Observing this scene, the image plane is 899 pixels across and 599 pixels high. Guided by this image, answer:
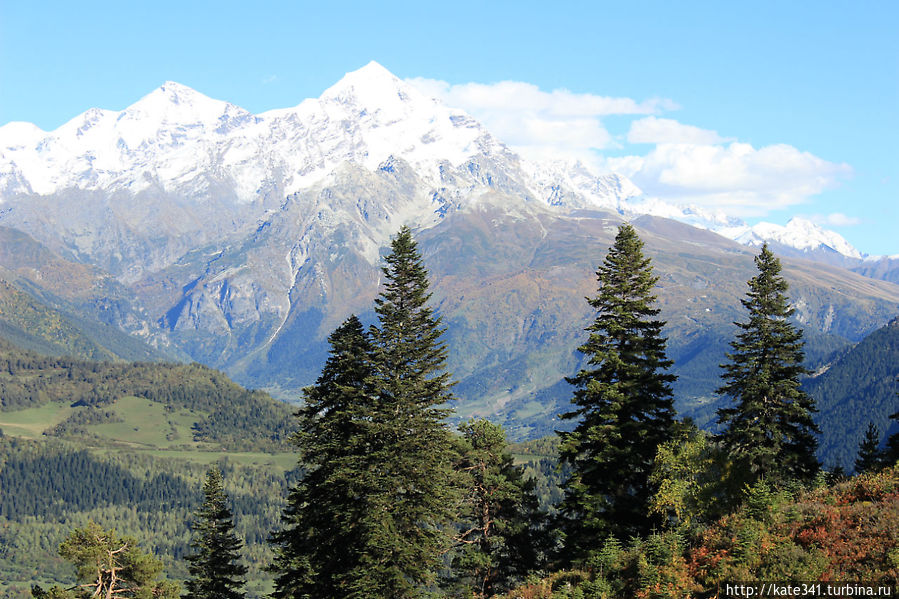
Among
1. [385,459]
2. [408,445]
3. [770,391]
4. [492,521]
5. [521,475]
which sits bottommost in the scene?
[492,521]

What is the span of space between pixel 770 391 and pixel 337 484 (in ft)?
101

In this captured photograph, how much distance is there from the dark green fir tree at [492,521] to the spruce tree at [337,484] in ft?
26.2

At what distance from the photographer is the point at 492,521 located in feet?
172

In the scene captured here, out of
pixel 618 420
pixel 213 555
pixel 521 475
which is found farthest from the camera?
pixel 213 555

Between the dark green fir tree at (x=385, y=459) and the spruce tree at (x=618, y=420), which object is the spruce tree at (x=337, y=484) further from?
the spruce tree at (x=618, y=420)

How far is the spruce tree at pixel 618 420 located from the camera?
152 ft

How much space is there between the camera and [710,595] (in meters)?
29.5

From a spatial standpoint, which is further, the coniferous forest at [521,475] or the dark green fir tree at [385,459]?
the dark green fir tree at [385,459]

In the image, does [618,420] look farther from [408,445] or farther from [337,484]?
[337,484]

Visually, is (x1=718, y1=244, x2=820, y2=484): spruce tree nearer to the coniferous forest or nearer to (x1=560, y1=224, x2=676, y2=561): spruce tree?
the coniferous forest

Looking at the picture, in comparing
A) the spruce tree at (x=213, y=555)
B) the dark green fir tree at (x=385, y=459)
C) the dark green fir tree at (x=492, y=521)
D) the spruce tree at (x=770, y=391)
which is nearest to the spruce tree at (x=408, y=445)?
the dark green fir tree at (x=385, y=459)

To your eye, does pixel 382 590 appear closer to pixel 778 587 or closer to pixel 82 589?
pixel 82 589

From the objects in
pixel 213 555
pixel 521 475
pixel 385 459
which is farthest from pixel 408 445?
pixel 213 555

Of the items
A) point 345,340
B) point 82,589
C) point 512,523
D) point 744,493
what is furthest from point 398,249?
point 82,589
